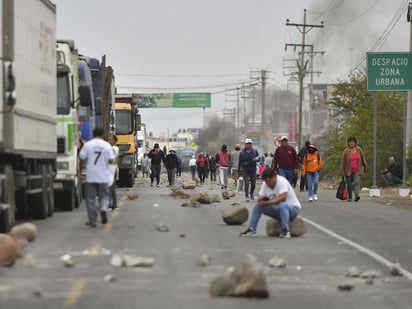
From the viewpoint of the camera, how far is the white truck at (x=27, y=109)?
1631 centimetres

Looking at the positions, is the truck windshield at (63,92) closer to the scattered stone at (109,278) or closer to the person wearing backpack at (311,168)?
the person wearing backpack at (311,168)

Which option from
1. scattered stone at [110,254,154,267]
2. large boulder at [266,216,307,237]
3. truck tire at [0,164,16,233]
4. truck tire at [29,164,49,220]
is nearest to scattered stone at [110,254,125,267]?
scattered stone at [110,254,154,267]

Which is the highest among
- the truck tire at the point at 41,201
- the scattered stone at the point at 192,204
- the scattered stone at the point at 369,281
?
the truck tire at the point at 41,201

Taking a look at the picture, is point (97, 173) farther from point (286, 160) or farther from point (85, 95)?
point (286, 160)

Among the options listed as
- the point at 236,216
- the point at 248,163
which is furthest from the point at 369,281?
the point at 248,163

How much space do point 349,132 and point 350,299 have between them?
38.8m

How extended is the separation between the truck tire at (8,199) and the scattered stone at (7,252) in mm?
3706

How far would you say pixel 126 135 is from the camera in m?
43.3

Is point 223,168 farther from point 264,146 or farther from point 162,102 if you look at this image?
point 264,146

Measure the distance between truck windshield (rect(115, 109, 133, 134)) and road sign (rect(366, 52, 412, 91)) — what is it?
12.5 m

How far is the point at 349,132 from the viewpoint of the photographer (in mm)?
48844

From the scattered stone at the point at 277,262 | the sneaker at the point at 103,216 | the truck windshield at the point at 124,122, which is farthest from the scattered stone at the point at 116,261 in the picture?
the truck windshield at the point at 124,122

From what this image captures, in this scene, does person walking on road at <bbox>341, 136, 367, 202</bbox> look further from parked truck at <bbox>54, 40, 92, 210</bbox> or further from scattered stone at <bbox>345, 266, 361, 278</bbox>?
scattered stone at <bbox>345, 266, 361, 278</bbox>

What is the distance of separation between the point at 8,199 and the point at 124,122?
27.5 m
